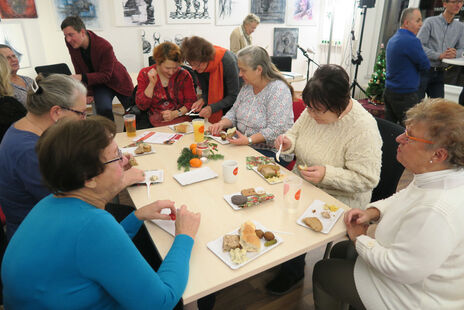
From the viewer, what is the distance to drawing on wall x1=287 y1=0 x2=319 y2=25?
702cm

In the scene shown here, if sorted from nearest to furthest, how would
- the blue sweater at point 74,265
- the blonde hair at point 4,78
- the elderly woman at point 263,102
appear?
the blue sweater at point 74,265 < the blonde hair at point 4,78 < the elderly woman at point 263,102

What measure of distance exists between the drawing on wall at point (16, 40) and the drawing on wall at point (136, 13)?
1.49m

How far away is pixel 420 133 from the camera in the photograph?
1.12 metres

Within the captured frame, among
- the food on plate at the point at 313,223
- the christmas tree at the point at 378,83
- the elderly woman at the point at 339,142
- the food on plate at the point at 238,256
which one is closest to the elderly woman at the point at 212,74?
the elderly woman at the point at 339,142

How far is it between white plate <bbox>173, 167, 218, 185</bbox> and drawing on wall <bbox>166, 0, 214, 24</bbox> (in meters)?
4.82

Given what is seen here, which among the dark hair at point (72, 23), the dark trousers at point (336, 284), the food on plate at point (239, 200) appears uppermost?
the dark hair at point (72, 23)

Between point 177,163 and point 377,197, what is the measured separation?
1.28m

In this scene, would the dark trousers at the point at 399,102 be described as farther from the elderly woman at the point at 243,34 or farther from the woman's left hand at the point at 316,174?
the elderly woman at the point at 243,34

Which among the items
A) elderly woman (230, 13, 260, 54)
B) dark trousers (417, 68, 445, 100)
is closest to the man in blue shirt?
dark trousers (417, 68, 445, 100)

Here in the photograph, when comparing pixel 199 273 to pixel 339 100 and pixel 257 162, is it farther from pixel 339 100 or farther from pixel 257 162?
pixel 339 100

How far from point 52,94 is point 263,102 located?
148 cm

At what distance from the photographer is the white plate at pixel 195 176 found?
172cm

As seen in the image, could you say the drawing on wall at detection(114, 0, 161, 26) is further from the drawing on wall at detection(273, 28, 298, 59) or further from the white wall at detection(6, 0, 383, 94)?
the drawing on wall at detection(273, 28, 298, 59)

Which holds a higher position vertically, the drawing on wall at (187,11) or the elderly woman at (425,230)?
the drawing on wall at (187,11)
